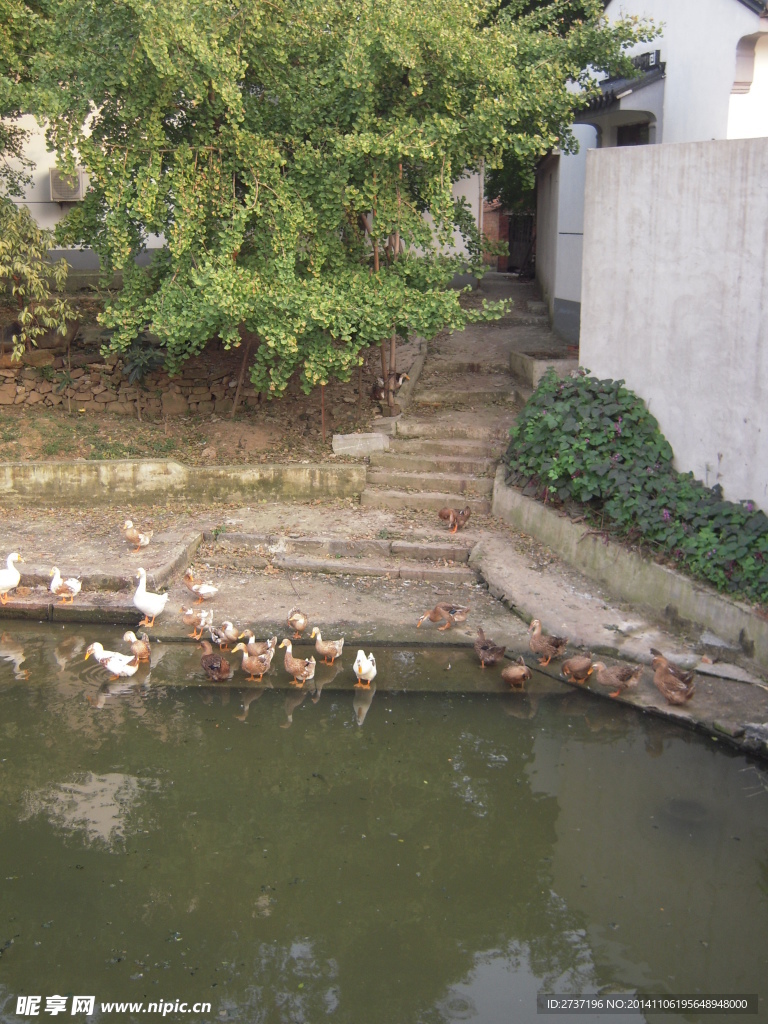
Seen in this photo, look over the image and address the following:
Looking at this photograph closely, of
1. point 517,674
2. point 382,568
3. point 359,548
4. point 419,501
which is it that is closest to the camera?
point 517,674

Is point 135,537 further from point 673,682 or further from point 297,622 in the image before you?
point 673,682

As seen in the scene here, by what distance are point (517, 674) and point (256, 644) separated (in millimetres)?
2326

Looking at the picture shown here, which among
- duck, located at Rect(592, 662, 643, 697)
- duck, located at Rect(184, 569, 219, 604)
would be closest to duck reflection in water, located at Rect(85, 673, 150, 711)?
duck, located at Rect(184, 569, 219, 604)

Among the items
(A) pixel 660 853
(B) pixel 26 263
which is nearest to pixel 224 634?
(A) pixel 660 853

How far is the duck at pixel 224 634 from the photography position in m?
8.43

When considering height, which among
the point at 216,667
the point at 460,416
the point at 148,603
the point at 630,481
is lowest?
the point at 216,667

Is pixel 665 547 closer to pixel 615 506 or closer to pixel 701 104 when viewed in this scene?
pixel 615 506

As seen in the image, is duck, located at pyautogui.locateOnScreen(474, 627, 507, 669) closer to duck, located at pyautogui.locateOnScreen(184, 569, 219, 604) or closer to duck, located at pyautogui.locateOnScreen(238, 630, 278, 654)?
duck, located at pyautogui.locateOnScreen(238, 630, 278, 654)

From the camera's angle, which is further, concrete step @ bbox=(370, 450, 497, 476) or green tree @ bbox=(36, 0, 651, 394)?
concrete step @ bbox=(370, 450, 497, 476)

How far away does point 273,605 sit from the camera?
9383 mm

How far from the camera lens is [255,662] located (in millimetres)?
7949

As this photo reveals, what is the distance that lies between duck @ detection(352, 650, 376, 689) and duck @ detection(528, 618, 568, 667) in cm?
148

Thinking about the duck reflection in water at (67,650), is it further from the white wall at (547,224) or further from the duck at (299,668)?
the white wall at (547,224)

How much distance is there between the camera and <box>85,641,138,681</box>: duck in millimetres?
7992
